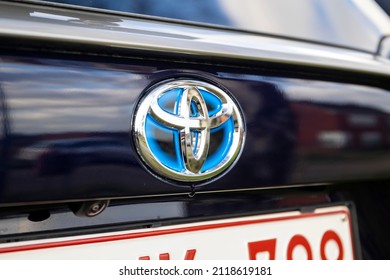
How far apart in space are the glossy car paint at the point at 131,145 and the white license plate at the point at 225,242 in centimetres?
2

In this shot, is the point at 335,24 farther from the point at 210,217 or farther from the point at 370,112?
the point at 210,217

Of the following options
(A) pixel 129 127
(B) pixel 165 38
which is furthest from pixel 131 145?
(B) pixel 165 38

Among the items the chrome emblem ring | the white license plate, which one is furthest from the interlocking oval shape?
the white license plate

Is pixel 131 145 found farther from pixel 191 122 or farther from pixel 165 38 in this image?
pixel 165 38

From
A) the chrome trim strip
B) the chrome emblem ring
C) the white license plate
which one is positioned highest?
the chrome trim strip

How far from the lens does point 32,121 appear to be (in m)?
0.90

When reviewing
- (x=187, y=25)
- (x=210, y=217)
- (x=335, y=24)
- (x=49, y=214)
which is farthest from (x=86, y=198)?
(x=335, y=24)

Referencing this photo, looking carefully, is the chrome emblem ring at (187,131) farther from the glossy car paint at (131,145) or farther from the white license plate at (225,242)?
the white license plate at (225,242)

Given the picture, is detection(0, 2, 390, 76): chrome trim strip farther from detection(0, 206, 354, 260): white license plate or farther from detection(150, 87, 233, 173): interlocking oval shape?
detection(0, 206, 354, 260): white license plate

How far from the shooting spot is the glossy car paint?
0.92 m

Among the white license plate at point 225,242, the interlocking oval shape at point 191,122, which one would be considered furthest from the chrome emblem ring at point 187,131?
the white license plate at point 225,242

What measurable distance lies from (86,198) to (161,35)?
33 centimetres

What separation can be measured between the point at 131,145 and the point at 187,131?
0.33 feet

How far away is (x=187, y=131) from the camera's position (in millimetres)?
1005
